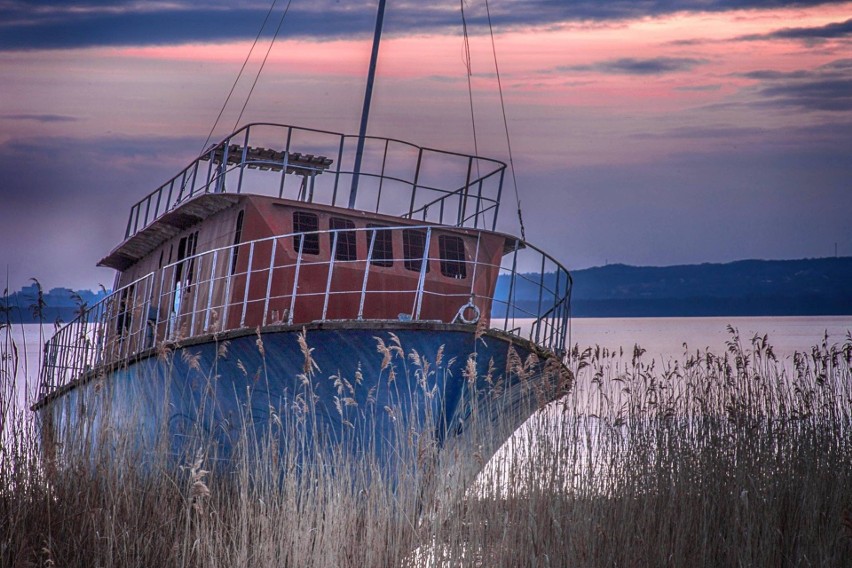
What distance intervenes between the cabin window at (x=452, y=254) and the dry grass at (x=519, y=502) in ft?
8.82

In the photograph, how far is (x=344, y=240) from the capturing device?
12086 millimetres

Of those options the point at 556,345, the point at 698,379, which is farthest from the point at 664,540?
the point at 556,345

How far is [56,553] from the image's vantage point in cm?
736

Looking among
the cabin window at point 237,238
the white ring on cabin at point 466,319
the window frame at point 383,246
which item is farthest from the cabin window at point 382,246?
the white ring on cabin at point 466,319

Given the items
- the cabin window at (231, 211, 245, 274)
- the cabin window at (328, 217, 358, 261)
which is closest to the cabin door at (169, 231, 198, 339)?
the cabin window at (231, 211, 245, 274)

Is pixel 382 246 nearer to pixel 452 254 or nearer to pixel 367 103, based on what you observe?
pixel 452 254

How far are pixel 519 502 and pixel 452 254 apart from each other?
16.4ft

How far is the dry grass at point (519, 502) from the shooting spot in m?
7.41

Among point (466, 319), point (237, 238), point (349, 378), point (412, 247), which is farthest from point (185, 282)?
point (466, 319)

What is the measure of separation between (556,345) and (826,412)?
10.4 feet

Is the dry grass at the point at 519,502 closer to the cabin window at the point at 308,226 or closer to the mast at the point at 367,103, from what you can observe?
the cabin window at the point at 308,226

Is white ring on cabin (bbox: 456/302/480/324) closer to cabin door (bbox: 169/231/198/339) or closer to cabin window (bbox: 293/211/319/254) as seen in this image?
cabin window (bbox: 293/211/319/254)

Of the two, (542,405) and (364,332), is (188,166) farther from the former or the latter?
(542,405)

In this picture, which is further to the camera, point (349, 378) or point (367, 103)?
point (367, 103)
